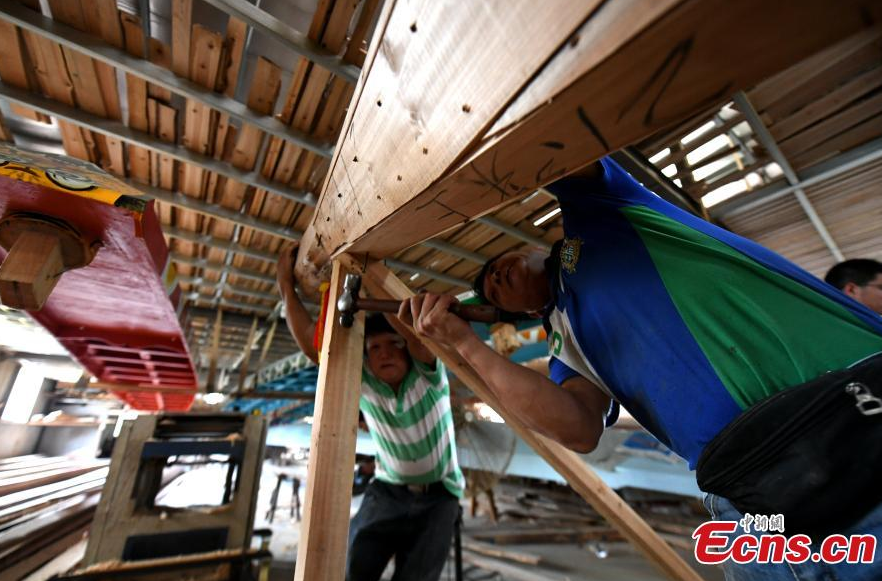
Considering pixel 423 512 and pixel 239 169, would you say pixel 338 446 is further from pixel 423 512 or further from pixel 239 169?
pixel 239 169

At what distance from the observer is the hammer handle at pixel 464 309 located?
129 centimetres

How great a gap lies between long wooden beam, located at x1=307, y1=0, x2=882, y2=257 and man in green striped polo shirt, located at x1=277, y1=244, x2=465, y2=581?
123 centimetres

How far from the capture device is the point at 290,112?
7.93 ft

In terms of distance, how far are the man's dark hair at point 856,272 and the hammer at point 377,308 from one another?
205 centimetres

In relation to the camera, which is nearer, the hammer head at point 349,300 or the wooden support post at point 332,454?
the wooden support post at point 332,454

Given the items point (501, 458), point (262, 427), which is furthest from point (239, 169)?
point (501, 458)

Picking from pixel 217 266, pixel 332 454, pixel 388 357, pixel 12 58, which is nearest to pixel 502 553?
pixel 388 357

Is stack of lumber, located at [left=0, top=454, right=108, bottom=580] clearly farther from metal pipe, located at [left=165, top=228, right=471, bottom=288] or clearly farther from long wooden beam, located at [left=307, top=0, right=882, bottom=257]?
long wooden beam, located at [left=307, top=0, right=882, bottom=257]

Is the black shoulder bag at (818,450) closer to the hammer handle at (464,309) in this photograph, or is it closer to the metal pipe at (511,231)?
the hammer handle at (464,309)

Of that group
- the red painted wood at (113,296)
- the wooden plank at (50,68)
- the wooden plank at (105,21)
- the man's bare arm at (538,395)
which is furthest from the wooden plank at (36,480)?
the man's bare arm at (538,395)

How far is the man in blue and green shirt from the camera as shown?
28.2 inches

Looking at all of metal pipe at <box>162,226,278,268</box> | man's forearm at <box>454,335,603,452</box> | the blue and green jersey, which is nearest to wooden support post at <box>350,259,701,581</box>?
man's forearm at <box>454,335,603,452</box>

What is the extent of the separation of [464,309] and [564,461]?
888 mm

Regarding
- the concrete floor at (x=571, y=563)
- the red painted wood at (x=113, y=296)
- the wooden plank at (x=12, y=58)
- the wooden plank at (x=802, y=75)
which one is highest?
the wooden plank at (x=12, y=58)
